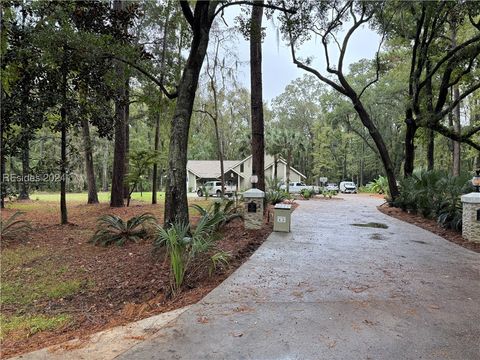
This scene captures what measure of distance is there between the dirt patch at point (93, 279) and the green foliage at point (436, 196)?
476 centimetres

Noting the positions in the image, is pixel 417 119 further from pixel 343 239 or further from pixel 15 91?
pixel 15 91

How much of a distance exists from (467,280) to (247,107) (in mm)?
32147

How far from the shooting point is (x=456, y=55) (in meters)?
11.6

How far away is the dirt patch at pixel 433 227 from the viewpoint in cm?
720

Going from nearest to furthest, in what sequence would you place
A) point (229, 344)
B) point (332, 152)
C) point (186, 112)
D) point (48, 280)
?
1. point (229, 344)
2. point (48, 280)
3. point (186, 112)
4. point (332, 152)

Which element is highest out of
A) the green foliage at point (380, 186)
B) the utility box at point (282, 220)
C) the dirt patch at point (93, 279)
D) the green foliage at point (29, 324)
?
the green foliage at point (380, 186)

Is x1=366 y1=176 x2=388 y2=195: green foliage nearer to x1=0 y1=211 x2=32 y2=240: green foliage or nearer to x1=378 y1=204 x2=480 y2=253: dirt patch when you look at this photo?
x1=378 y1=204 x2=480 y2=253: dirt patch

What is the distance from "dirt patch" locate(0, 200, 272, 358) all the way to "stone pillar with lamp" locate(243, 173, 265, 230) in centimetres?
20

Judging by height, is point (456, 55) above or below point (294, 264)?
above

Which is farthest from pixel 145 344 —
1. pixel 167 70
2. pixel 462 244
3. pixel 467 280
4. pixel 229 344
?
pixel 167 70

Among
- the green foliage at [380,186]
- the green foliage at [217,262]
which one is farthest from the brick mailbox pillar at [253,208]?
the green foliage at [380,186]

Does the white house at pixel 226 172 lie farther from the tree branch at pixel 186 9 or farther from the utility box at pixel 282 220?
the tree branch at pixel 186 9

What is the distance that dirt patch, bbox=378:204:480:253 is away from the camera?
7.20 meters

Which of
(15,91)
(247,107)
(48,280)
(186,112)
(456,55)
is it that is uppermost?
(247,107)
